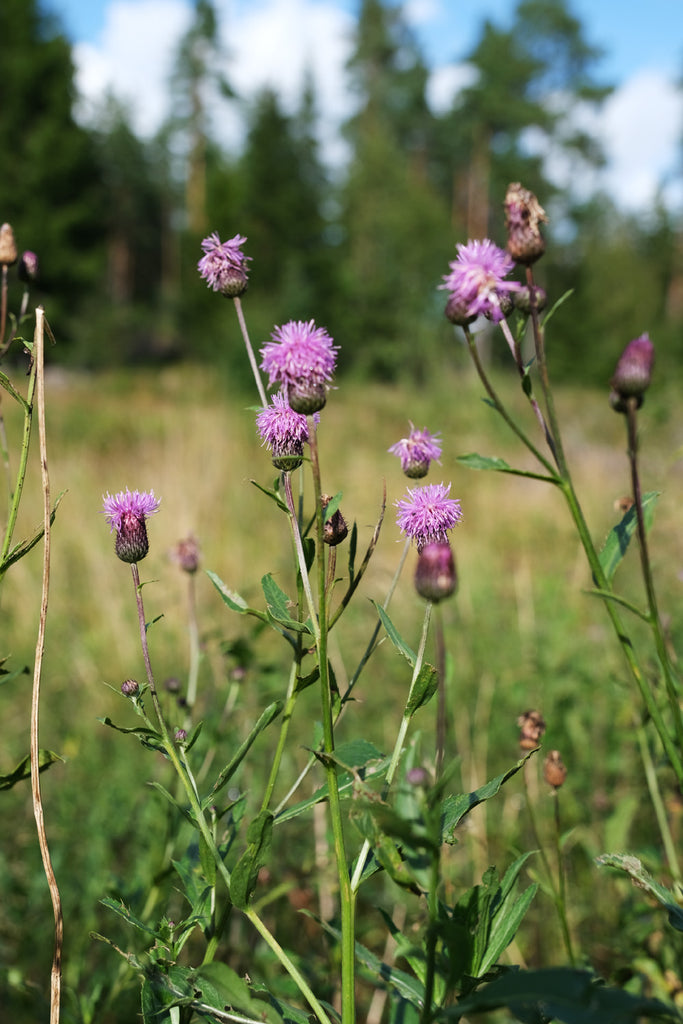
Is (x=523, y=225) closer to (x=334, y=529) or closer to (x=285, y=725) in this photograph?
(x=334, y=529)

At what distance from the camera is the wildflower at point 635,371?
1.97ft

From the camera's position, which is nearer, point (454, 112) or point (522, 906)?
point (522, 906)

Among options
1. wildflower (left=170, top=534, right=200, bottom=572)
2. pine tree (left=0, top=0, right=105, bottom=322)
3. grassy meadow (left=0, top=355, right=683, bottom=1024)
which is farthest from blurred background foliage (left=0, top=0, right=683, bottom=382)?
wildflower (left=170, top=534, right=200, bottom=572)

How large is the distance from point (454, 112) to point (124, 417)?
16.5 m

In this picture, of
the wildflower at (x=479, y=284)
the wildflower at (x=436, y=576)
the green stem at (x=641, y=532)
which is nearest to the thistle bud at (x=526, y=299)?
the wildflower at (x=479, y=284)

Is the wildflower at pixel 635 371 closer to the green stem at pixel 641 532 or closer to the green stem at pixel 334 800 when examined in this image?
the green stem at pixel 641 532

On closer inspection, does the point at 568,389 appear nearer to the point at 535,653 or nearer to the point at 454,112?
the point at 454,112

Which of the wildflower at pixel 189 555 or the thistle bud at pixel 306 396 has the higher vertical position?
the wildflower at pixel 189 555

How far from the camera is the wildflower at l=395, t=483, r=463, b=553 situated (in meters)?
0.77

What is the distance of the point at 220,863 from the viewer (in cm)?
68

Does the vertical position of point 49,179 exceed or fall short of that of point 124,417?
it exceeds it

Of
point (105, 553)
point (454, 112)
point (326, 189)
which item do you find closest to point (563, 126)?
point (454, 112)

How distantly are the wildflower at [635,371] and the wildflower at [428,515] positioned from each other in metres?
0.21

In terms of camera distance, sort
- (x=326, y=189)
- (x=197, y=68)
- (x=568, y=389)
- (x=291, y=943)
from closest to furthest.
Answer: (x=291, y=943), (x=568, y=389), (x=326, y=189), (x=197, y=68)
